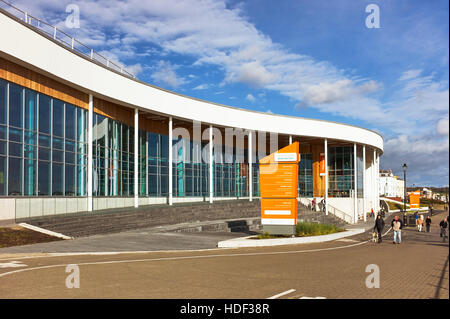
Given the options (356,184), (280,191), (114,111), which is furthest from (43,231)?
(356,184)

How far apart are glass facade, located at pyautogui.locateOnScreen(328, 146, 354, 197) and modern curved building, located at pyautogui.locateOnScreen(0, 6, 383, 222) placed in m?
2.90

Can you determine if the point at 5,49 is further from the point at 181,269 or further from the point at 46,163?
the point at 181,269

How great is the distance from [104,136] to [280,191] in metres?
14.8

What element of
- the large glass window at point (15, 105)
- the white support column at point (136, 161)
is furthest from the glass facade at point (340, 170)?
the large glass window at point (15, 105)

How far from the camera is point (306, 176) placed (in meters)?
62.6

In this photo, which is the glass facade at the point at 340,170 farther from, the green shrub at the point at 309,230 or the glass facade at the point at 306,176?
the green shrub at the point at 309,230

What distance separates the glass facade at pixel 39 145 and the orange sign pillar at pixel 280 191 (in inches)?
487

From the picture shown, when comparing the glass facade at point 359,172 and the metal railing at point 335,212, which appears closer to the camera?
the metal railing at point 335,212

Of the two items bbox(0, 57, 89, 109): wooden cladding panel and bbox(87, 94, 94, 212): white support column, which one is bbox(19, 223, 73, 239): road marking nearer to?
bbox(0, 57, 89, 109): wooden cladding panel

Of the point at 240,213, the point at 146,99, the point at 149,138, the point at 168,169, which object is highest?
the point at 146,99

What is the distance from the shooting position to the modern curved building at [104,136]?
957 inches

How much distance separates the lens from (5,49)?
2259 cm
